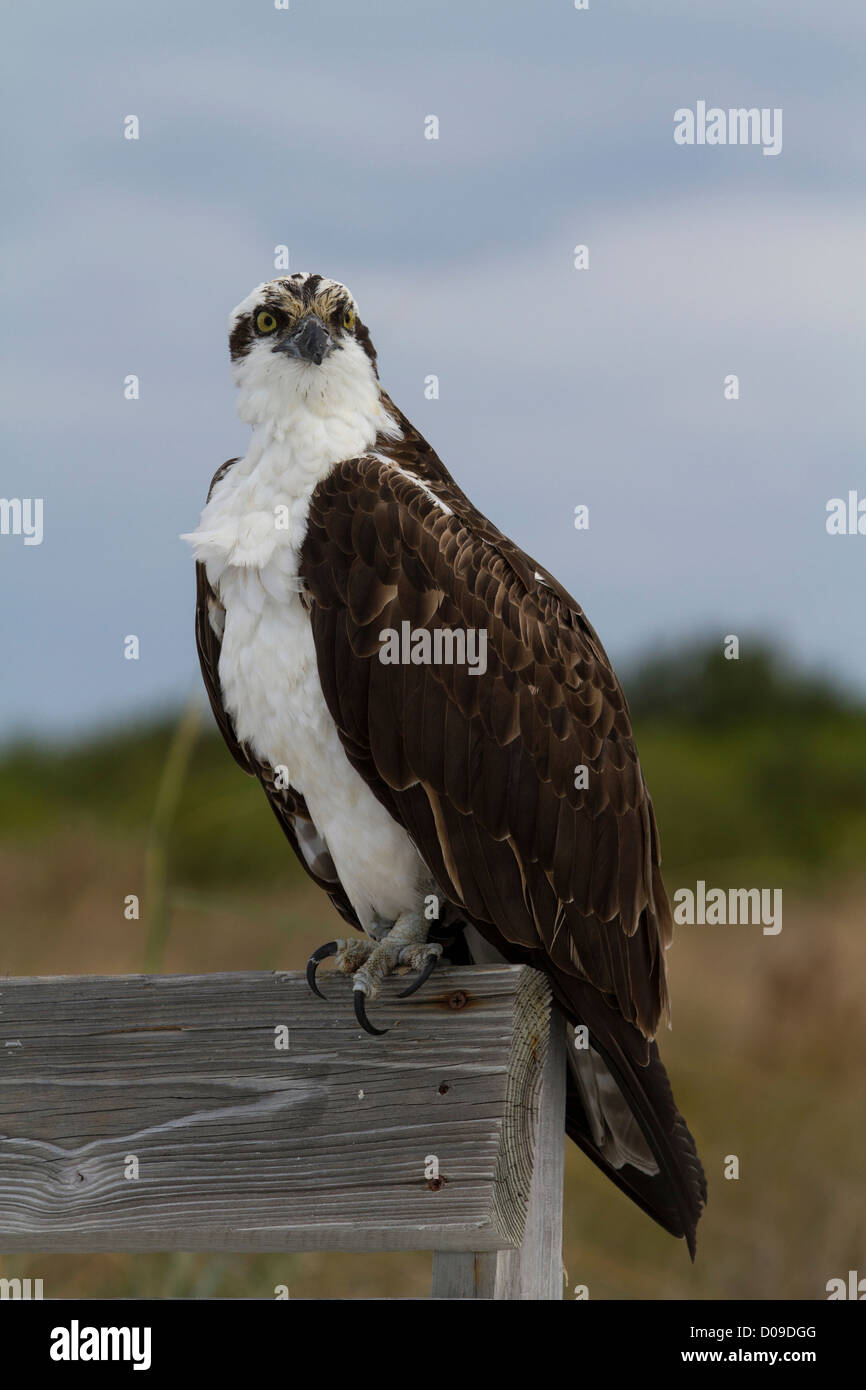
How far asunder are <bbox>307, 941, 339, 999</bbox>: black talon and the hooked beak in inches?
64.0

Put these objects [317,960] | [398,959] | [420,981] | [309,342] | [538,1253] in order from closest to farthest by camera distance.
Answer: [538,1253] < [420,981] < [317,960] < [398,959] < [309,342]

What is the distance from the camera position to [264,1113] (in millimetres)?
2834

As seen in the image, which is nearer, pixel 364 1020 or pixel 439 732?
pixel 364 1020

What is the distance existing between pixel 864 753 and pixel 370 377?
15.2 metres

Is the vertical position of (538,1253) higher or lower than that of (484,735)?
lower

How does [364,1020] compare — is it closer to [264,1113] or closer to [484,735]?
[264,1113]

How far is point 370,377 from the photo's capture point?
13.5 ft

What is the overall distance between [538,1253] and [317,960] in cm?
83

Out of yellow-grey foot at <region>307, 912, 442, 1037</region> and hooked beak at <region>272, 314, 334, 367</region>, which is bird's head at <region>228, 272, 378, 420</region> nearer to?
hooked beak at <region>272, 314, 334, 367</region>

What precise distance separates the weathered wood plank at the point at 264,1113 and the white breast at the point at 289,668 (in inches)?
27.8

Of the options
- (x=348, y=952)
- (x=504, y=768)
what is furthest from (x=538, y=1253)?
(x=504, y=768)

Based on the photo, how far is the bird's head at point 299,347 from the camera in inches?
155

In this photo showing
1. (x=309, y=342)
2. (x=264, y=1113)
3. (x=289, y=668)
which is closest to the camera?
(x=264, y=1113)

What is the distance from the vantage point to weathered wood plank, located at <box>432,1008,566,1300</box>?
2.59m
